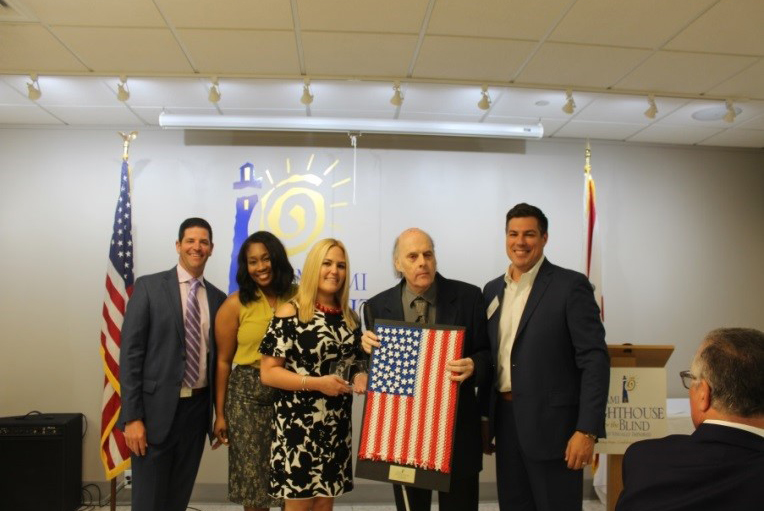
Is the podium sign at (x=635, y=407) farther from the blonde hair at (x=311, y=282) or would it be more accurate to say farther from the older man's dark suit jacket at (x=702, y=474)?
the older man's dark suit jacket at (x=702, y=474)

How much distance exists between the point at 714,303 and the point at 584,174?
5.41 feet

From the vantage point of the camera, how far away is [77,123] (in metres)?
4.54

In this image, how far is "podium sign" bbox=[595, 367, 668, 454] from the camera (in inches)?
125

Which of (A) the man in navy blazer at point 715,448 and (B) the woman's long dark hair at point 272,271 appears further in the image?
(B) the woman's long dark hair at point 272,271

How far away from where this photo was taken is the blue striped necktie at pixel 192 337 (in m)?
2.76

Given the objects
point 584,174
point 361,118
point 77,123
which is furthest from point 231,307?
point 584,174

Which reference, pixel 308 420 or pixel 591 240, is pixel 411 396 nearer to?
pixel 308 420

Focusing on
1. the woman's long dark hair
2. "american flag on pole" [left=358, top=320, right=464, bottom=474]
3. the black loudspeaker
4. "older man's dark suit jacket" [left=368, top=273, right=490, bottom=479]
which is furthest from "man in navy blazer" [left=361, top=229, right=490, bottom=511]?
the black loudspeaker

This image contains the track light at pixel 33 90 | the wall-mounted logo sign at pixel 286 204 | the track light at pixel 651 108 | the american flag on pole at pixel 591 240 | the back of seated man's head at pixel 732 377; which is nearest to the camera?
the back of seated man's head at pixel 732 377

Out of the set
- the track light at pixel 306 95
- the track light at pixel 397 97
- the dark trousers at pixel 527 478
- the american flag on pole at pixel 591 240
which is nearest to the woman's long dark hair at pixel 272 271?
the dark trousers at pixel 527 478

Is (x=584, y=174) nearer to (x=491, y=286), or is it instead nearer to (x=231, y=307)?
(x=491, y=286)

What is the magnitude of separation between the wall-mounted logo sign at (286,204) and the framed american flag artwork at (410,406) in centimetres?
256

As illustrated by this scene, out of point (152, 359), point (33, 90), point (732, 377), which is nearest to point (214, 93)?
point (33, 90)

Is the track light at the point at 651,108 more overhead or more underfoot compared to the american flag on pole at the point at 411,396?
more overhead
